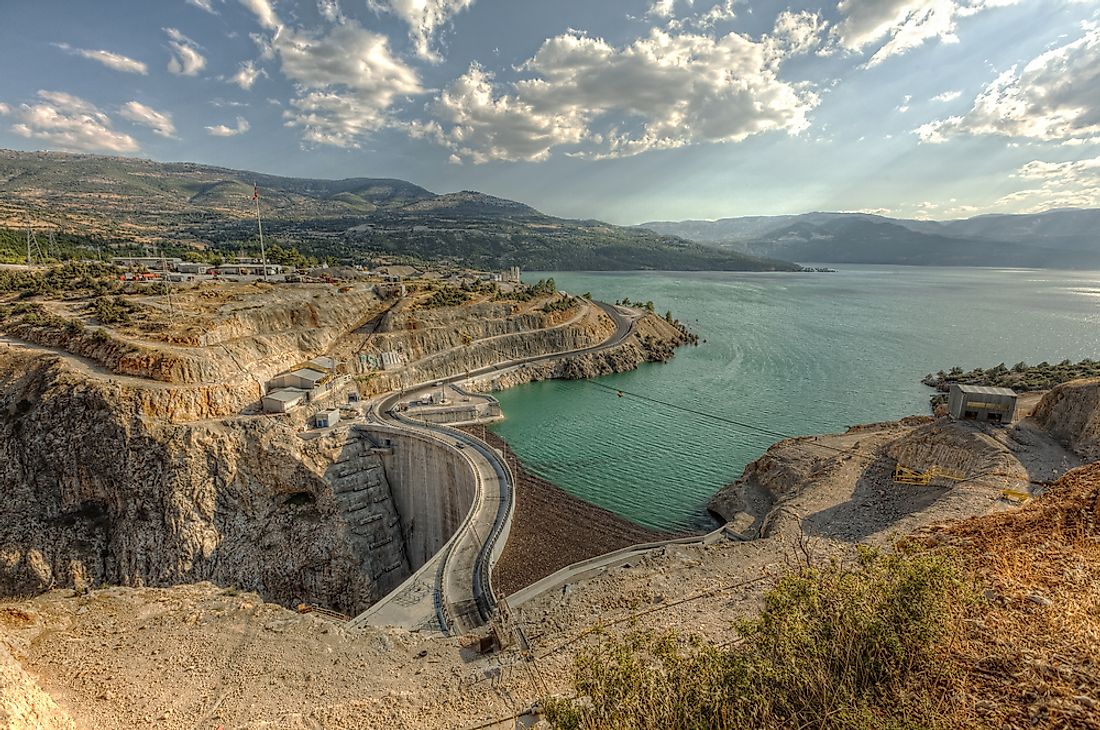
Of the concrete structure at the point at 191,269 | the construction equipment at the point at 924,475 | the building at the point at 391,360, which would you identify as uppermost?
the concrete structure at the point at 191,269

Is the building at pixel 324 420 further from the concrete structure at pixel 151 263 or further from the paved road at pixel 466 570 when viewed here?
the concrete structure at pixel 151 263

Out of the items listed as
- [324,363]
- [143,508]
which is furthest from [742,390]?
[143,508]

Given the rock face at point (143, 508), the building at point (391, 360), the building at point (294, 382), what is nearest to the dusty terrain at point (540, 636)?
the rock face at point (143, 508)

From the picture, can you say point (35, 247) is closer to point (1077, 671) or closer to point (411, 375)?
point (411, 375)

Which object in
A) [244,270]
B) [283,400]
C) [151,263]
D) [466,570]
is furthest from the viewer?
[151,263]

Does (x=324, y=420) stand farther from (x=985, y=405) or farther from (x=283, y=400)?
(x=985, y=405)

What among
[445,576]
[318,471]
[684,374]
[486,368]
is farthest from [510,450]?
[684,374]

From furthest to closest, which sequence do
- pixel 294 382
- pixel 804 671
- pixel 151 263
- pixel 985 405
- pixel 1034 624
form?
pixel 151 263 → pixel 294 382 → pixel 985 405 → pixel 1034 624 → pixel 804 671
